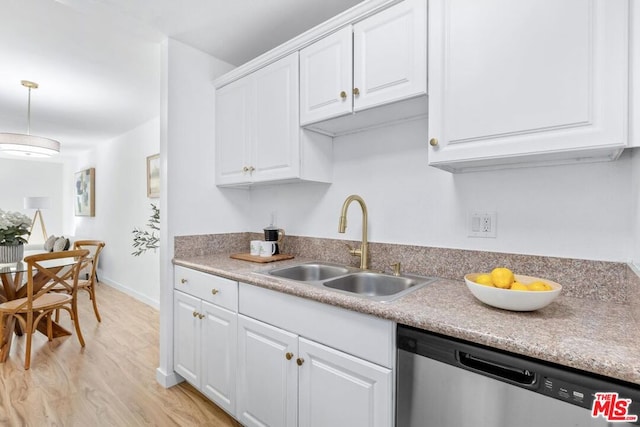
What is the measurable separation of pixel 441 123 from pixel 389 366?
932 millimetres

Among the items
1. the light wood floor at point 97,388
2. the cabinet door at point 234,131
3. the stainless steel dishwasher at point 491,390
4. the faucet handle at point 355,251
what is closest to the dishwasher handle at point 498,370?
the stainless steel dishwasher at point 491,390

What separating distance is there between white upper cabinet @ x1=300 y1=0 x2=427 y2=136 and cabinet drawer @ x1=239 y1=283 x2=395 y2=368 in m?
0.93

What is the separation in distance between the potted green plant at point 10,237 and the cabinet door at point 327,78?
3.10m

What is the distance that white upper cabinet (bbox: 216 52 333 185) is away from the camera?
184 cm

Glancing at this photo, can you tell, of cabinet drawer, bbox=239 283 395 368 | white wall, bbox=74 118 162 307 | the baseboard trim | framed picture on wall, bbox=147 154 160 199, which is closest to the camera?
cabinet drawer, bbox=239 283 395 368

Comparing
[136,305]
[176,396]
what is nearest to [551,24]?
[176,396]

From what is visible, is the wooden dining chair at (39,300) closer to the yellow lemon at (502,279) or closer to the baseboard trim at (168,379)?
the baseboard trim at (168,379)

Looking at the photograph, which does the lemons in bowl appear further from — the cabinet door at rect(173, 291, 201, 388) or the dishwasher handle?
the cabinet door at rect(173, 291, 201, 388)

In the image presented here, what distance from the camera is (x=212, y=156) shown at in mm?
2385

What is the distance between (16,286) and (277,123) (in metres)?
3.03

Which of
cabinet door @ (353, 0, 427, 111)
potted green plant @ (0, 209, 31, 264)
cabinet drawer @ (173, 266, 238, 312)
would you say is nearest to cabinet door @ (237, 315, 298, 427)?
cabinet drawer @ (173, 266, 238, 312)

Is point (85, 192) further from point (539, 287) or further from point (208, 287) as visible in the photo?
point (539, 287)

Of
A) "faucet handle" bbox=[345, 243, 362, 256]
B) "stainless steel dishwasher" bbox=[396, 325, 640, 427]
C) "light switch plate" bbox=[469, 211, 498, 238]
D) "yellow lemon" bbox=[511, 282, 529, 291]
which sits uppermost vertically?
"light switch plate" bbox=[469, 211, 498, 238]

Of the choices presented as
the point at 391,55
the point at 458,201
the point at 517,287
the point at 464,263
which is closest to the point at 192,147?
the point at 391,55
